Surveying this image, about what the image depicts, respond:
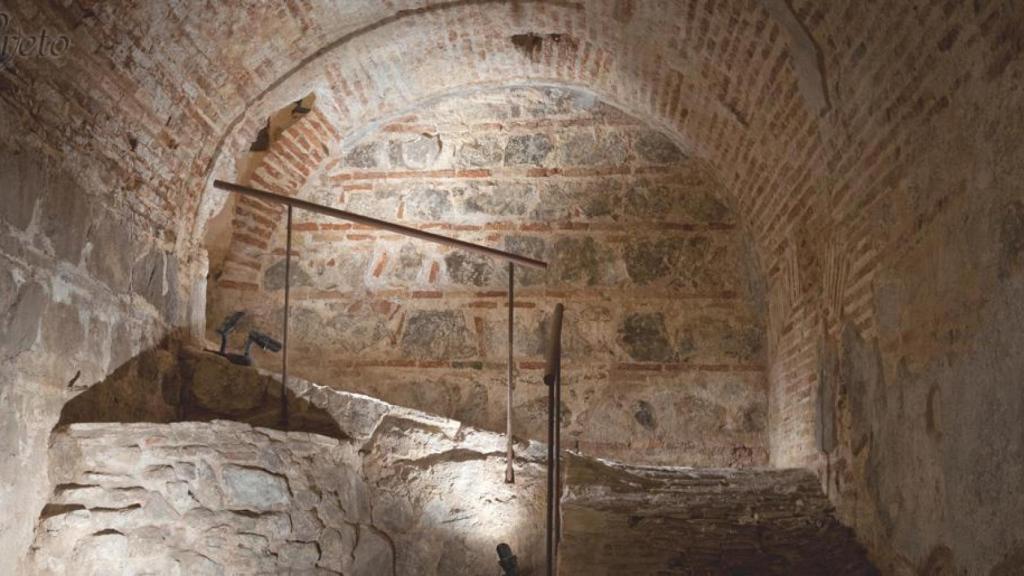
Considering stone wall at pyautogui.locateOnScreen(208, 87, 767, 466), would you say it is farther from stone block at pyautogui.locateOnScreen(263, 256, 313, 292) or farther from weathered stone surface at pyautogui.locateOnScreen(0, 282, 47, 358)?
weathered stone surface at pyautogui.locateOnScreen(0, 282, 47, 358)

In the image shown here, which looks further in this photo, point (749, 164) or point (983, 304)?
point (749, 164)

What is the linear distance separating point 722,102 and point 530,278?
1770 mm

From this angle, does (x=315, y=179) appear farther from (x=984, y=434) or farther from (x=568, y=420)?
(x=984, y=434)

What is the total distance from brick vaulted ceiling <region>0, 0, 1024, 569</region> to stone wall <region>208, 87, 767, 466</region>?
0.86 ft

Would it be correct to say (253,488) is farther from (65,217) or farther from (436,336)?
(436,336)

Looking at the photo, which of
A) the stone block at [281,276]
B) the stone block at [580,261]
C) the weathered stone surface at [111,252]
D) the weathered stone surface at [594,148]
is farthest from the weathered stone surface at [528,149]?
the weathered stone surface at [111,252]

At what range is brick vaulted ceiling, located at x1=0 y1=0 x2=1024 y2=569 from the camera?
2.89 m

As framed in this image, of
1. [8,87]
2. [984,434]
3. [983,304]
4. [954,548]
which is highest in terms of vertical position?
→ [8,87]

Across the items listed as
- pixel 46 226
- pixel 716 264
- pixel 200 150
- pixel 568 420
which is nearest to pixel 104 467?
pixel 46 226

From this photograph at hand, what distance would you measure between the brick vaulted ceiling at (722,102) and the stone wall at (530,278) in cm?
26

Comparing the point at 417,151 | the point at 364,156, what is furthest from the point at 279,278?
the point at 417,151

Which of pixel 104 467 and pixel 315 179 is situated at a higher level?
pixel 315 179

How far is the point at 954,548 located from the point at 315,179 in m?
4.71

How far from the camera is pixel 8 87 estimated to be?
328 centimetres
